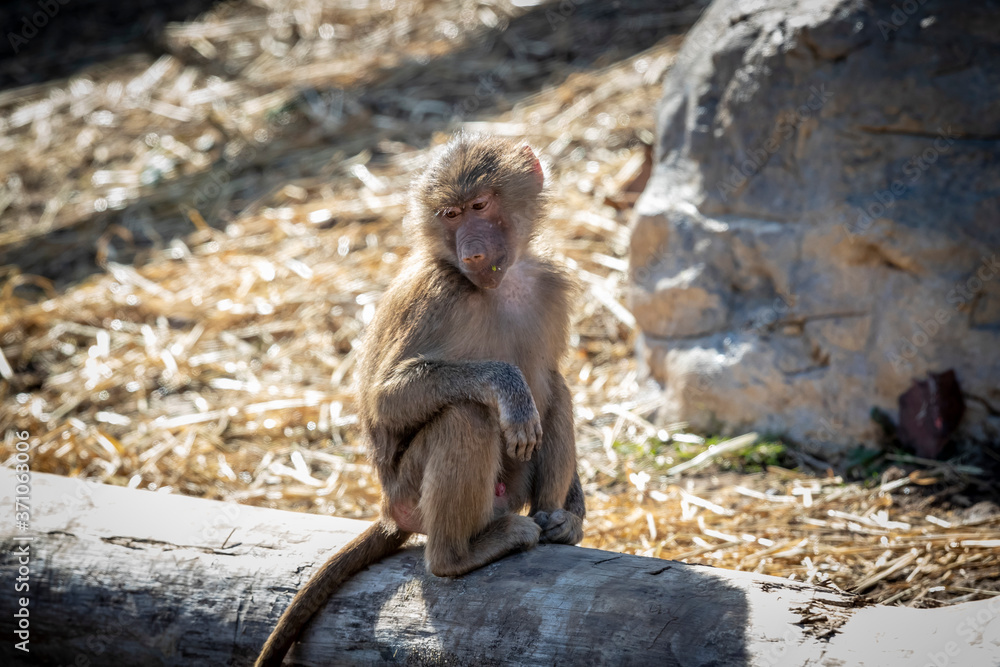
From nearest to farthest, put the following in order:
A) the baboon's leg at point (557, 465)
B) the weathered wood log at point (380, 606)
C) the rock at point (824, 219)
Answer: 1. the weathered wood log at point (380, 606)
2. the baboon's leg at point (557, 465)
3. the rock at point (824, 219)

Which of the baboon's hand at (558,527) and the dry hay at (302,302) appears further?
the dry hay at (302,302)

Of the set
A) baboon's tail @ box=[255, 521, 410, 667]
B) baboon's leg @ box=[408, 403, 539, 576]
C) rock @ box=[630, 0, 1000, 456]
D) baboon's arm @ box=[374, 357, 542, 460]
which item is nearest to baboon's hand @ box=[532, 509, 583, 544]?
baboon's leg @ box=[408, 403, 539, 576]

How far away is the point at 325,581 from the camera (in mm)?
2809

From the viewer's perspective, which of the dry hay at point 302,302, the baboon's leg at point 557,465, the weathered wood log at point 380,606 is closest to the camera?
the weathered wood log at point 380,606

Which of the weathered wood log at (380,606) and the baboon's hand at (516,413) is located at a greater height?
the baboon's hand at (516,413)

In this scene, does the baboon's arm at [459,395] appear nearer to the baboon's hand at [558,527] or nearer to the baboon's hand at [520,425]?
the baboon's hand at [520,425]

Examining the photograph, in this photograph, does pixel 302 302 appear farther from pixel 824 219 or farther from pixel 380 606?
pixel 380 606

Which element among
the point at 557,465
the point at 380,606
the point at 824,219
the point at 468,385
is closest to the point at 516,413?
the point at 468,385

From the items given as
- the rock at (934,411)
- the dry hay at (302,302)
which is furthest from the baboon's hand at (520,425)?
the rock at (934,411)

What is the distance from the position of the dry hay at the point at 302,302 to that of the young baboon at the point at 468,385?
2.95 feet

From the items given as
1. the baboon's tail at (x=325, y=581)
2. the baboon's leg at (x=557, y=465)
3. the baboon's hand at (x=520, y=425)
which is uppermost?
the baboon's hand at (x=520, y=425)

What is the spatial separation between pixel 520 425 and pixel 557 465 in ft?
1.45

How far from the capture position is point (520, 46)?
30.2 ft

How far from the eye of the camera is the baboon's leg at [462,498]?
284 cm
